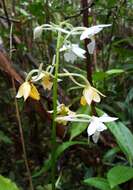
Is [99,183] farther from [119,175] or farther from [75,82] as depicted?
[75,82]

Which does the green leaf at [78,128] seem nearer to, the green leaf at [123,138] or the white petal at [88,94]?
the green leaf at [123,138]

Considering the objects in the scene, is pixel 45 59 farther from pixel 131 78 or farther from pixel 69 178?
pixel 69 178

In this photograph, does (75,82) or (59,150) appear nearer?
(75,82)

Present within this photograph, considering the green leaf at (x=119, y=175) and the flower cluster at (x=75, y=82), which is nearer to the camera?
the flower cluster at (x=75, y=82)

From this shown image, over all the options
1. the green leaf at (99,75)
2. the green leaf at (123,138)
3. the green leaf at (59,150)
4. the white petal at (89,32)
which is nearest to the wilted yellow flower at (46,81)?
the white petal at (89,32)

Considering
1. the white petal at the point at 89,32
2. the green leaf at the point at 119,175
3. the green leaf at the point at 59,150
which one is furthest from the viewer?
the green leaf at the point at 59,150

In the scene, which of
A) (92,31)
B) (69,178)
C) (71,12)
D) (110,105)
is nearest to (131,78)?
(110,105)

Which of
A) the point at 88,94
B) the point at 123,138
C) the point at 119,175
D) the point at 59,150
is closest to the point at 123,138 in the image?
the point at 123,138
